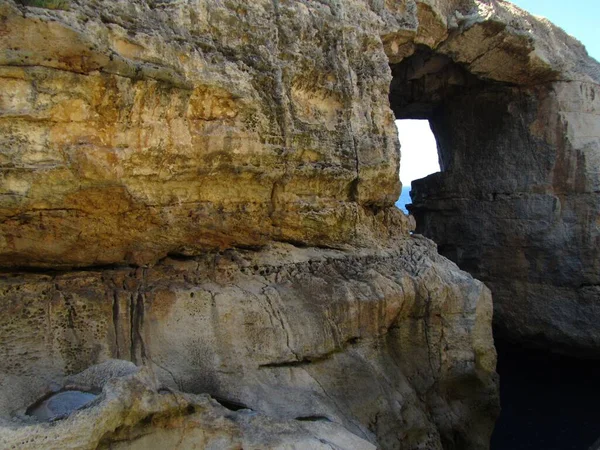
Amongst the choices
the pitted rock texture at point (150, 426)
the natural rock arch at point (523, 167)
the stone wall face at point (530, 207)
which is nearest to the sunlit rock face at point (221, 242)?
the pitted rock texture at point (150, 426)

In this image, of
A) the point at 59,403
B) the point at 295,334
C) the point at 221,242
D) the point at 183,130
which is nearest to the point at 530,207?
the point at 295,334

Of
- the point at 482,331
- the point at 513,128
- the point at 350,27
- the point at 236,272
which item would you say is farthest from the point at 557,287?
the point at 236,272

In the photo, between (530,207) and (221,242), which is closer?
(221,242)

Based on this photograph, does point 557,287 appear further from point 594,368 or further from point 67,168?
point 67,168

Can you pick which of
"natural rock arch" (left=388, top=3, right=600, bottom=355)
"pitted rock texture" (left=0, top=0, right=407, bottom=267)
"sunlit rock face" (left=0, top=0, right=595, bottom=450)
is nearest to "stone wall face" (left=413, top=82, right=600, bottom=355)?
"natural rock arch" (left=388, top=3, right=600, bottom=355)

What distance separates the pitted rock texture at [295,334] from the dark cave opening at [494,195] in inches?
91.9

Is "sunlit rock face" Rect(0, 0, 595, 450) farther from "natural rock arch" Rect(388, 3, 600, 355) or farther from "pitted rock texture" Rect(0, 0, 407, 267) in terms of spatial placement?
"natural rock arch" Rect(388, 3, 600, 355)

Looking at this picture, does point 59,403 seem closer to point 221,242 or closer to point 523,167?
point 221,242

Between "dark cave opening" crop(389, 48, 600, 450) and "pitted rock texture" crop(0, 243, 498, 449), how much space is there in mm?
2334

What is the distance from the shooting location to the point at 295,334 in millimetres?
4105

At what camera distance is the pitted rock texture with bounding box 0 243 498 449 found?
350cm

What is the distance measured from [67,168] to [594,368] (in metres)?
6.97

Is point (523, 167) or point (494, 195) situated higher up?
point (523, 167)

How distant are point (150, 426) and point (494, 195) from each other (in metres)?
6.18
